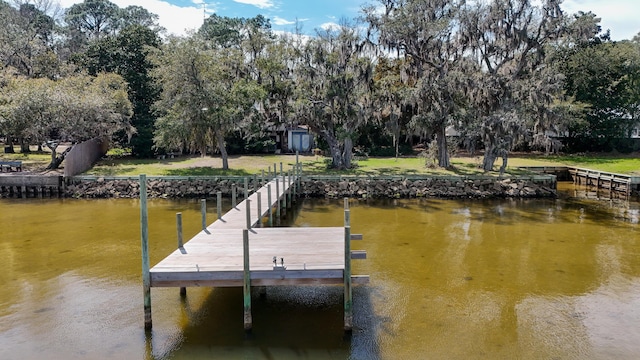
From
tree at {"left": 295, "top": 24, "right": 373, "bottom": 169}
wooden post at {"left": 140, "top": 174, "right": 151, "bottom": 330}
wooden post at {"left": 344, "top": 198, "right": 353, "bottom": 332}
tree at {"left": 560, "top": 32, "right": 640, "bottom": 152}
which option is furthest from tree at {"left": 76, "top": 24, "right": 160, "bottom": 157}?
tree at {"left": 560, "top": 32, "right": 640, "bottom": 152}

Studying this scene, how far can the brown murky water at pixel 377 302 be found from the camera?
761cm

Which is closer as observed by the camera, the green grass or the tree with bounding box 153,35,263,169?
the tree with bounding box 153,35,263,169

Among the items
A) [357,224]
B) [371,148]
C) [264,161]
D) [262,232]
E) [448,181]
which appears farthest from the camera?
[371,148]

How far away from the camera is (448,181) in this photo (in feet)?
73.9

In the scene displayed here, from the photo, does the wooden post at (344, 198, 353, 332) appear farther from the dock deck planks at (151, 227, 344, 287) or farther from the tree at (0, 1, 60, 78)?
the tree at (0, 1, 60, 78)

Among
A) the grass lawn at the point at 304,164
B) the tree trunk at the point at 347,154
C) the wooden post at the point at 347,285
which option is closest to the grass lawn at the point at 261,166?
the grass lawn at the point at 304,164

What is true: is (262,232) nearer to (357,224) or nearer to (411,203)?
(357,224)

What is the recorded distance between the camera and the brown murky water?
25.0 feet

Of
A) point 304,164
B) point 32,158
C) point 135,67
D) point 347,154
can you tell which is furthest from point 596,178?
point 32,158

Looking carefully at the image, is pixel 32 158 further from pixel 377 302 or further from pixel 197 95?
pixel 377 302

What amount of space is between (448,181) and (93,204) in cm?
1566

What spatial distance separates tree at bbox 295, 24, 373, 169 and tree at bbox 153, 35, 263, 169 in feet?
8.14

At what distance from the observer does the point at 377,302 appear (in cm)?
934

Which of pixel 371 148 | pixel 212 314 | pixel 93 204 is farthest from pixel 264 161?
pixel 212 314
